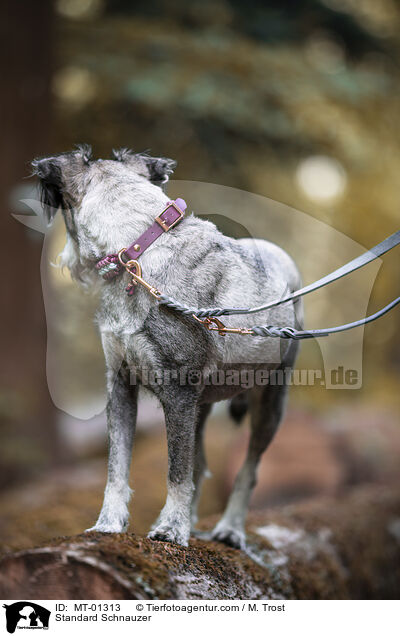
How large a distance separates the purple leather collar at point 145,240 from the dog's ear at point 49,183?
0.25 m

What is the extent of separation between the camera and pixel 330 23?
168 inches

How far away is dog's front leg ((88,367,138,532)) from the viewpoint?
173 centimetres

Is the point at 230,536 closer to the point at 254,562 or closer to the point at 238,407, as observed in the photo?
the point at 254,562

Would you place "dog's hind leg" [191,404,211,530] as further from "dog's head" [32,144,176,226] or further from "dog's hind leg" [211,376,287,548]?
"dog's head" [32,144,176,226]

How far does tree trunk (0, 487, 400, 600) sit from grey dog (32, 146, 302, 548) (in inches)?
4.5

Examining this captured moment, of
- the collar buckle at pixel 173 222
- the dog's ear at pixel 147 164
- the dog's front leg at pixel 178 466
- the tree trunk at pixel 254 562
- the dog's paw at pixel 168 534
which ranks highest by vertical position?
the dog's ear at pixel 147 164

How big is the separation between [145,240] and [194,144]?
4.51 ft

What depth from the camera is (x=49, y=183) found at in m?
1.71

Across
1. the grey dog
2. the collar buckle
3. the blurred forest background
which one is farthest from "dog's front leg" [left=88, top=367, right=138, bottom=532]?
the collar buckle

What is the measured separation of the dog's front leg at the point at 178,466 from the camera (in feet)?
5.66

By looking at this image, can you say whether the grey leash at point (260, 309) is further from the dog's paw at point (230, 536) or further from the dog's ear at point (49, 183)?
the dog's paw at point (230, 536)
